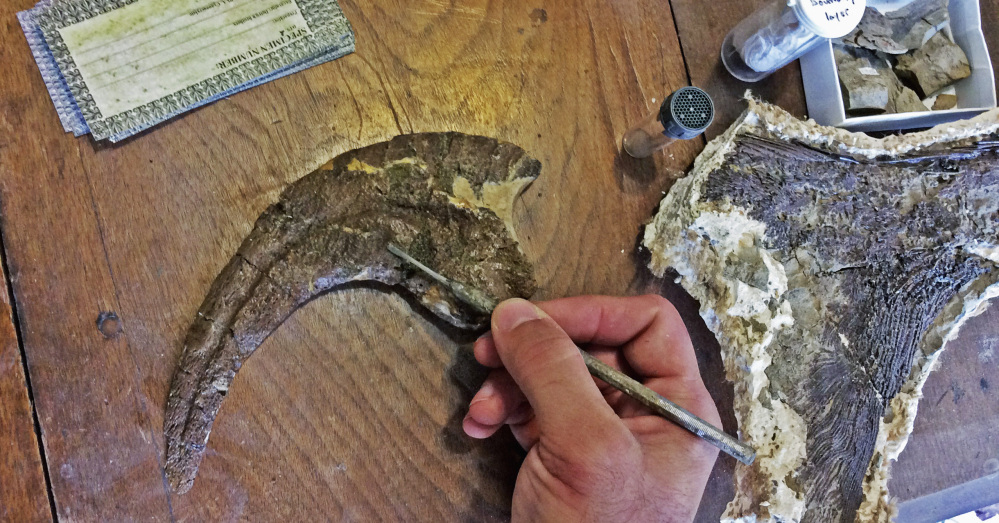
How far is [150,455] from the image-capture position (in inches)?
48.3

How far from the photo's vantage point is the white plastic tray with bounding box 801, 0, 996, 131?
1.40 m

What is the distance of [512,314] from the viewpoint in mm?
1069

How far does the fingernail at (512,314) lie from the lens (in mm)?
1063

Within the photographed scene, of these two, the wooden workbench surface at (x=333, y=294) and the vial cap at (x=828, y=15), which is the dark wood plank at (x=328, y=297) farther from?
the vial cap at (x=828, y=15)

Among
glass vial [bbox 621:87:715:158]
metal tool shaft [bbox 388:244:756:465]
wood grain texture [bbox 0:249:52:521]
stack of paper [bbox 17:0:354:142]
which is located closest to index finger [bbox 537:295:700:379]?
metal tool shaft [bbox 388:244:756:465]

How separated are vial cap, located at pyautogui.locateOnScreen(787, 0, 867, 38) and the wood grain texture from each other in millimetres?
1807

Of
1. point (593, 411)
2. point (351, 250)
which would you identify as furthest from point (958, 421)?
point (351, 250)

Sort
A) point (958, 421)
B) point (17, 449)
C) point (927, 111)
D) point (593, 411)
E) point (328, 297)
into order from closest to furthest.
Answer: point (593, 411) < point (17, 449) < point (328, 297) < point (927, 111) < point (958, 421)

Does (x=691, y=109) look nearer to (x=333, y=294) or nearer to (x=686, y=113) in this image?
(x=686, y=113)

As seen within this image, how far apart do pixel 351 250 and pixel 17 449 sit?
79cm

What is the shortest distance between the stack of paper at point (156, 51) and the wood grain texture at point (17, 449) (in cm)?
49

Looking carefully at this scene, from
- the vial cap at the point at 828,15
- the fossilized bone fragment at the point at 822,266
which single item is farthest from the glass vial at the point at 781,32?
the fossilized bone fragment at the point at 822,266

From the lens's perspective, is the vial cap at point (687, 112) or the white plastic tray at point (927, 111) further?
the white plastic tray at point (927, 111)

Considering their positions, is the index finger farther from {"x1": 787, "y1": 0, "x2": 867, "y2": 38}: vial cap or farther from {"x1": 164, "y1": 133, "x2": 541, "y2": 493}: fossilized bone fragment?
{"x1": 787, "y1": 0, "x2": 867, "y2": 38}: vial cap
